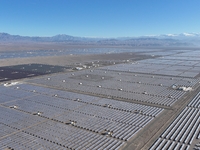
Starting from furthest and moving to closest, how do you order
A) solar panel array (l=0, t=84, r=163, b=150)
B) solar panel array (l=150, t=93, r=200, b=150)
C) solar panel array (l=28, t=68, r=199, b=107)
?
solar panel array (l=28, t=68, r=199, b=107) < solar panel array (l=0, t=84, r=163, b=150) < solar panel array (l=150, t=93, r=200, b=150)

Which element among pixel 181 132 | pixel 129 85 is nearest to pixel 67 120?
pixel 181 132

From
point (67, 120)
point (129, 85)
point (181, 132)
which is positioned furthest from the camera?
point (129, 85)

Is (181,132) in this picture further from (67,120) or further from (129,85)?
(129,85)

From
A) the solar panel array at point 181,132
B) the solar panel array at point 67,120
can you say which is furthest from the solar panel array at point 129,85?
the solar panel array at point 181,132

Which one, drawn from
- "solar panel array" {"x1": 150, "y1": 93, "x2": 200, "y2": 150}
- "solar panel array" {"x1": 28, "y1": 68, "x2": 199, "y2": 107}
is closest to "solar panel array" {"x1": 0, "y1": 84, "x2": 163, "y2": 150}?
"solar panel array" {"x1": 150, "y1": 93, "x2": 200, "y2": 150}

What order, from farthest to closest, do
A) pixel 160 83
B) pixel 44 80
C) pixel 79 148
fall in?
pixel 44 80 → pixel 160 83 → pixel 79 148

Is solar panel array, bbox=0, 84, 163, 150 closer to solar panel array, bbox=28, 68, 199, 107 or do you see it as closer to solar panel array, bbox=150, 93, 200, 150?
solar panel array, bbox=150, 93, 200, 150

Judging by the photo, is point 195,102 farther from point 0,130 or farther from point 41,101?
point 0,130

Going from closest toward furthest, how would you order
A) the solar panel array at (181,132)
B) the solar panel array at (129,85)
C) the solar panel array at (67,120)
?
the solar panel array at (181,132)
the solar panel array at (67,120)
the solar panel array at (129,85)

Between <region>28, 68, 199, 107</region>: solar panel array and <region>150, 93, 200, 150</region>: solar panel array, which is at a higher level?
<region>28, 68, 199, 107</region>: solar panel array

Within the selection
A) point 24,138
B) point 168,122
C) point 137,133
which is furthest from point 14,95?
point 168,122

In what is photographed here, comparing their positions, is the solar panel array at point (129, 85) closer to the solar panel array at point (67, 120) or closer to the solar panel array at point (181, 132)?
the solar panel array at point (67, 120)
